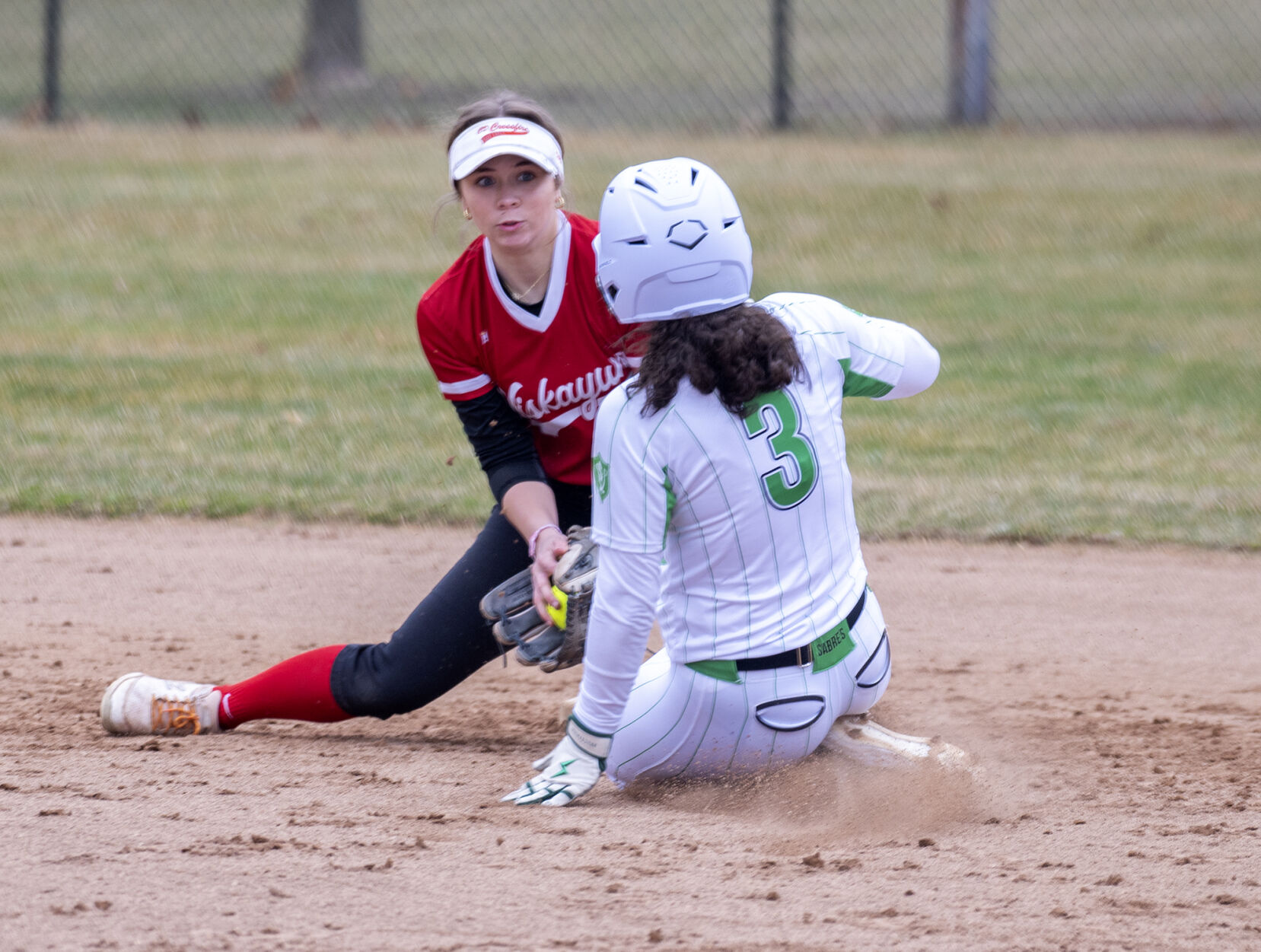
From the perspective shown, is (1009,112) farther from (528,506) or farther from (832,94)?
(528,506)

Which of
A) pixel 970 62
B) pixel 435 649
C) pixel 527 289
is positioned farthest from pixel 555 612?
pixel 970 62

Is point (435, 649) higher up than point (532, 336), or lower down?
lower down

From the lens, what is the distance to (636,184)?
3.03 m

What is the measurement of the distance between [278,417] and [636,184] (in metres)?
4.71

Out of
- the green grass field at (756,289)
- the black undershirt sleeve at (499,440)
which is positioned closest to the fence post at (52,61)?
the green grass field at (756,289)

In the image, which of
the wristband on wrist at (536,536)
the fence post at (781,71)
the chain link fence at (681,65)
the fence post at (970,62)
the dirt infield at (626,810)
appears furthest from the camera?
the chain link fence at (681,65)

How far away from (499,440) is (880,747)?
→ 1.17 meters

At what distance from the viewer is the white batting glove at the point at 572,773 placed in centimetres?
317

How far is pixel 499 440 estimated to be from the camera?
3707 mm

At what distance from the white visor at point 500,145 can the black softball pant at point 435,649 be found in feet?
2.93

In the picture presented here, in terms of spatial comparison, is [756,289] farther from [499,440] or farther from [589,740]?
[589,740]

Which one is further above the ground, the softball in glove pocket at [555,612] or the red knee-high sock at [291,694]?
the softball in glove pocket at [555,612]

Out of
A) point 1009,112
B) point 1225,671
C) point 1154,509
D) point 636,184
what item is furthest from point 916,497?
point 1009,112

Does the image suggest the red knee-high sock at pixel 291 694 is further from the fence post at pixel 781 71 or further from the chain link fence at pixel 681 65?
the fence post at pixel 781 71
